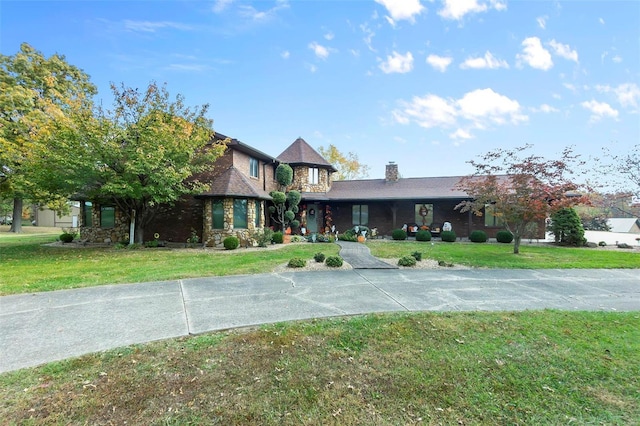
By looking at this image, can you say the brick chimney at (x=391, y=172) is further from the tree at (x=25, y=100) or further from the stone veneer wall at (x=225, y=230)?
the tree at (x=25, y=100)

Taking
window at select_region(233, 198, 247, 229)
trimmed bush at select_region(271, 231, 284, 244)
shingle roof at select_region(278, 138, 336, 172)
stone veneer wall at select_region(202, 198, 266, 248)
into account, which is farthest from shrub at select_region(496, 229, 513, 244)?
window at select_region(233, 198, 247, 229)

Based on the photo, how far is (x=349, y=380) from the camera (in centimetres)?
294

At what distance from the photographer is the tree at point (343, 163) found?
37094 millimetres

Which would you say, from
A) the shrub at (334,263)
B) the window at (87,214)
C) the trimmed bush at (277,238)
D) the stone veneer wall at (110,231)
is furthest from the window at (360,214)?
the window at (87,214)

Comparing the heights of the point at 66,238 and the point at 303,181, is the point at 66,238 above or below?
below

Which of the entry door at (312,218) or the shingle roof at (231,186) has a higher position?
the shingle roof at (231,186)

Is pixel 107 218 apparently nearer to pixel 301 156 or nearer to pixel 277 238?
pixel 277 238

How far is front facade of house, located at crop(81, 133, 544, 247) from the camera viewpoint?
1503 cm

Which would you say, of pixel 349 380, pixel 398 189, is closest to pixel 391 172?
pixel 398 189

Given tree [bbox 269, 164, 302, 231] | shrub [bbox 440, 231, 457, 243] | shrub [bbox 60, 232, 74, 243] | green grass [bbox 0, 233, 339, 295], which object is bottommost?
green grass [bbox 0, 233, 339, 295]

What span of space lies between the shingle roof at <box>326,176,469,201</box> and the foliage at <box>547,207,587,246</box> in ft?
17.3

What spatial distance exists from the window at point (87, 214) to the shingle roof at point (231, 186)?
816cm

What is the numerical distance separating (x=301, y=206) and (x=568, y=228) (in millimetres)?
15737

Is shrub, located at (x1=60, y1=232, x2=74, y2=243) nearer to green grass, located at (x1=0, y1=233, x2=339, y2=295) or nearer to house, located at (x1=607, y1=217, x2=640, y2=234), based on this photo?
green grass, located at (x1=0, y1=233, x2=339, y2=295)
